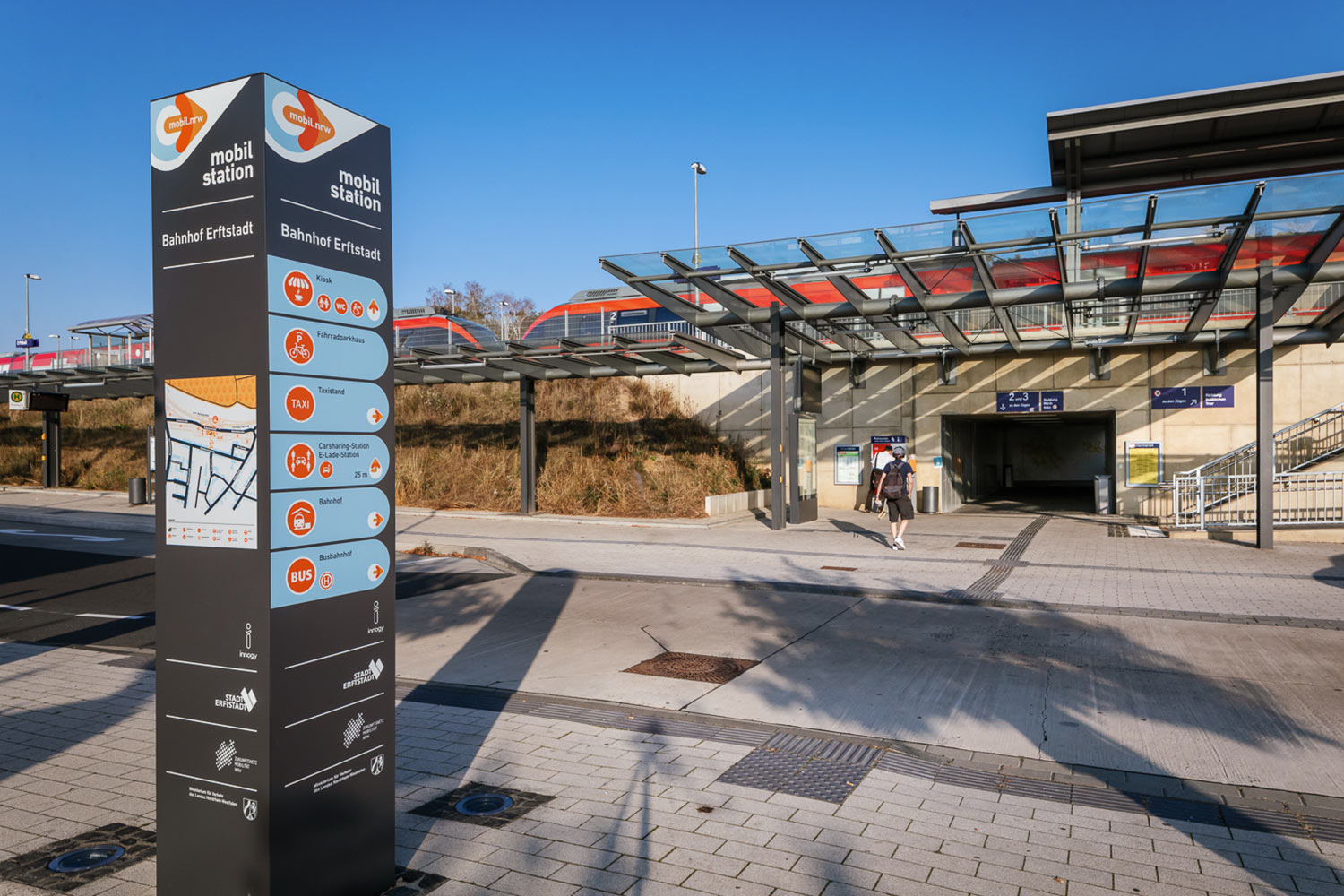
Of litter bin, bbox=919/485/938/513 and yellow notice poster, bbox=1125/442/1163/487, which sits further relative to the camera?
litter bin, bbox=919/485/938/513

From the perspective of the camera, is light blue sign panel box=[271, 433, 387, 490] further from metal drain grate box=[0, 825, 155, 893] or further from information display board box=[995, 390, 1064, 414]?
information display board box=[995, 390, 1064, 414]

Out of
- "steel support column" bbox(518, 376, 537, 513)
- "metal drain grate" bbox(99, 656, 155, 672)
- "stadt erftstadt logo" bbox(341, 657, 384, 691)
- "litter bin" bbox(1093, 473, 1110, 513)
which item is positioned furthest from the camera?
"steel support column" bbox(518, 376, 537, 513)

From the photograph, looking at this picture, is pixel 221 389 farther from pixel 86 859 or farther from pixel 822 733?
pixel 822 733

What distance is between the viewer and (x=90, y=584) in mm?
12555

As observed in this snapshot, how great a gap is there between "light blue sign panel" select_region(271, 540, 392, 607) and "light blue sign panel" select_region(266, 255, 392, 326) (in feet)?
2.83

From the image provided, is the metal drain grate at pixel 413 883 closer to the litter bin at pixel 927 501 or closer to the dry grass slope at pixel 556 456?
the dry grass slope at pixel 556 456

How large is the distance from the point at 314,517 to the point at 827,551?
41.4 feet

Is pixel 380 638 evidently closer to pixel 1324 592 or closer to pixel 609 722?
pixel 609 722

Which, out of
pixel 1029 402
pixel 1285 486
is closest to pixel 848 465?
pixel 1029 402

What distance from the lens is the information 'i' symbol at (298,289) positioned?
3250mm

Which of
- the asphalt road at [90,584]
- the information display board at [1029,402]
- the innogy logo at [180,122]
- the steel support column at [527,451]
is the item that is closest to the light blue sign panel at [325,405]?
the innogy logo at [180,122]

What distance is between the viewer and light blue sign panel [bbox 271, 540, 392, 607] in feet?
10.5

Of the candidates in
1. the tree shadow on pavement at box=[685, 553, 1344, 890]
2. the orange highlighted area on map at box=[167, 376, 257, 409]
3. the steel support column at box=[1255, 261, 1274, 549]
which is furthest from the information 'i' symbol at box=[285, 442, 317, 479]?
the steel support column at box=[1255, 261, 1274, 549]

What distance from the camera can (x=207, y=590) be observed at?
10.7 feet
